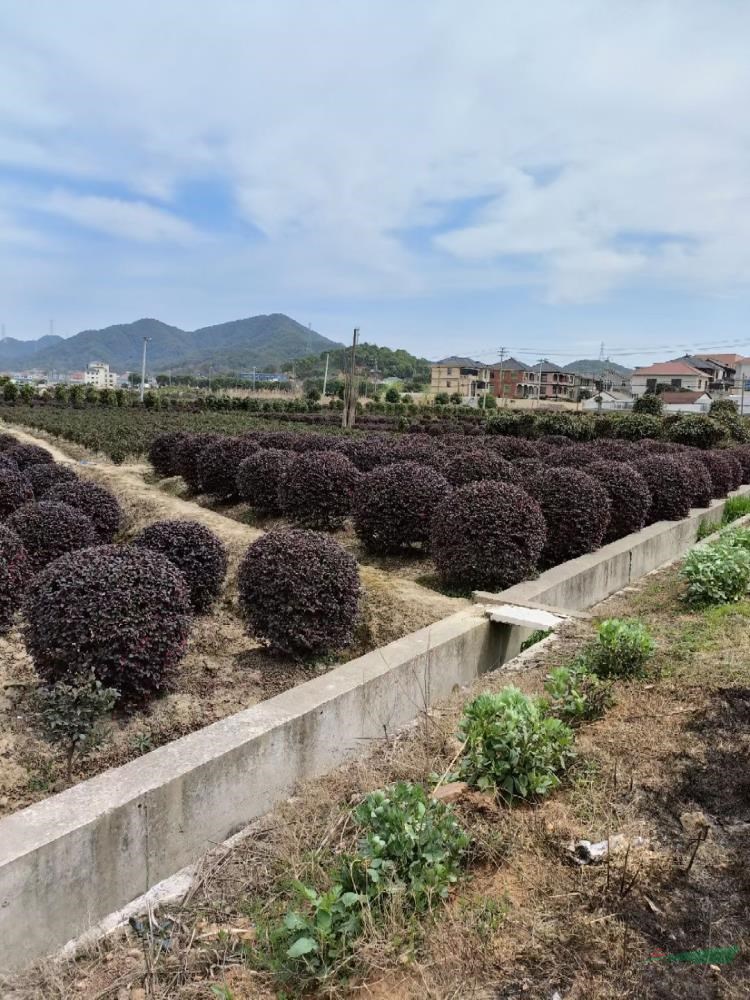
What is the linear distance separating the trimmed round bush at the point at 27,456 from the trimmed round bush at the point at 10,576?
6223mm

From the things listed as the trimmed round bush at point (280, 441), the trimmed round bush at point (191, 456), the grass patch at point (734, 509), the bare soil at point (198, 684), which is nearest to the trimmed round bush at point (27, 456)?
the trimmed round bush at point (191, 456)

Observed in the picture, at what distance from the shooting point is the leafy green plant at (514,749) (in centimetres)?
285

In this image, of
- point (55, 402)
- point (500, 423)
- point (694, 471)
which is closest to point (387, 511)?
point (694, 471)

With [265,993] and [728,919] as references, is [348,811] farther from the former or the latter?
[728,919]

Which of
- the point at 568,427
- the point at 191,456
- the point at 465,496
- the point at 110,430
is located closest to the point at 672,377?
the point at 568,427

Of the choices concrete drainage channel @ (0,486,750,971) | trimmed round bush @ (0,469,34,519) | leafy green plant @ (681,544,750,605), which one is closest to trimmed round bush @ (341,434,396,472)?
trimmed round bush @ (0,469,34,519)

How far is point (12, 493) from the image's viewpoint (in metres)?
8.38

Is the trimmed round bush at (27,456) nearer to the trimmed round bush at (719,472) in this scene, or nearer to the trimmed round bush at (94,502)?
the trimmed round bush at (94,502)

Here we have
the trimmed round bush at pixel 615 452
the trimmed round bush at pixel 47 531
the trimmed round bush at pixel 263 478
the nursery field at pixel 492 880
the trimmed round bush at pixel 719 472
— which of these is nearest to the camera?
the nursery field at pixel 492 880

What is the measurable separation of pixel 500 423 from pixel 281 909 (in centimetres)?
2380

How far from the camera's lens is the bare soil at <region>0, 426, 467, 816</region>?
360 centimetres

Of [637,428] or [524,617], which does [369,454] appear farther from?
[637,428]

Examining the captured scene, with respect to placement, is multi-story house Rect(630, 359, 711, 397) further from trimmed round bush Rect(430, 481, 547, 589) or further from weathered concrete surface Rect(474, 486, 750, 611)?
trimmed round bush Rect(430, 481, 547, 589)

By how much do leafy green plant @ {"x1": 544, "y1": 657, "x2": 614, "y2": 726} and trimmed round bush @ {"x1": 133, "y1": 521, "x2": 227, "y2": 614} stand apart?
325cm
